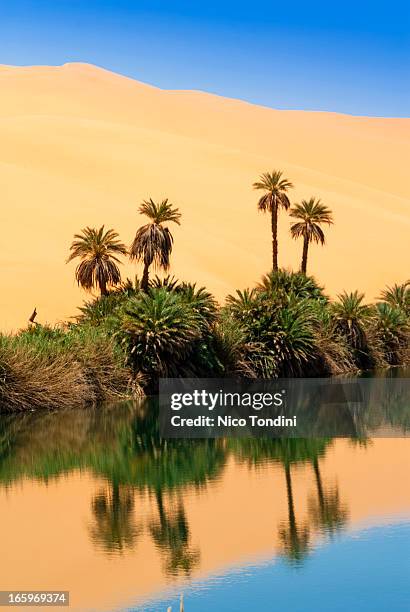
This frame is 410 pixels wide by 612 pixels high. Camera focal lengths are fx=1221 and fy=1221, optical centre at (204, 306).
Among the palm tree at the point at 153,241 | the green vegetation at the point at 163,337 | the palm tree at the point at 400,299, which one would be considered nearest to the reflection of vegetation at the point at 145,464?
the green vegetation at the point at 163,337

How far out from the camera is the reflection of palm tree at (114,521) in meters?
20.5

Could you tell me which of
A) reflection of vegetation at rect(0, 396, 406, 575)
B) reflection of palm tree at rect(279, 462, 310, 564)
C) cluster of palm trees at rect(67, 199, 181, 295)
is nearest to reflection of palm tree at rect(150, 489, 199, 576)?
reflection of vegetation at rect(0, 396, 406, 575)

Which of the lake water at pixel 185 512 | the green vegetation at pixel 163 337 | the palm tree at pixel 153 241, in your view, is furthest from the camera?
the palm tree at pixel 153 241

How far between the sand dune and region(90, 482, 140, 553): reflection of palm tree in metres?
27.7

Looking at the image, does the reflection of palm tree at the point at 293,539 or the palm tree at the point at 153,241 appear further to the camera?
the palm tree at the point at 153,241

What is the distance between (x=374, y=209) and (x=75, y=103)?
55.6 meters

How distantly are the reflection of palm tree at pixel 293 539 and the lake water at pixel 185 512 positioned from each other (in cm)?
3

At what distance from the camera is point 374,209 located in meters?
91.9

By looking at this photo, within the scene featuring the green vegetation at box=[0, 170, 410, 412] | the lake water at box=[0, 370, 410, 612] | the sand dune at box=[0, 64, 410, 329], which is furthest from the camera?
the sand dune at box=[0, 64, 410, 329]

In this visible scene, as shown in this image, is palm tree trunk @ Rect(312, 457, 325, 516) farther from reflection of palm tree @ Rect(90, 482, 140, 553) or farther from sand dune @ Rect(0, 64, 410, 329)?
sand dune @ Rect(0, 64, 410, 329)

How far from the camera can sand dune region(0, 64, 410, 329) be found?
63438 millimetres

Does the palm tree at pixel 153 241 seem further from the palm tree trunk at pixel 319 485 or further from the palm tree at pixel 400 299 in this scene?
the palm tree trunk at pixel 319 485

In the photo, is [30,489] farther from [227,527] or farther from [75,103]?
[75,103]

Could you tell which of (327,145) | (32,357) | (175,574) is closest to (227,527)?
(175,574)
